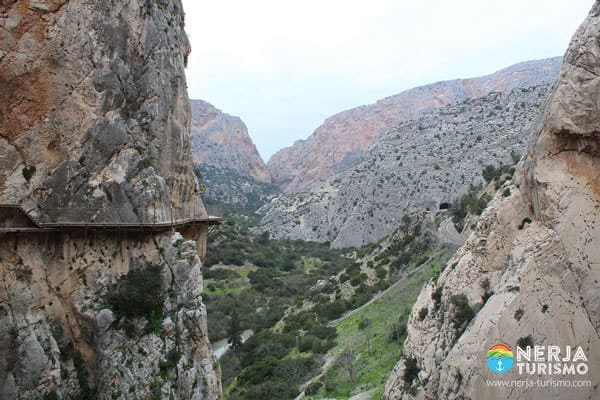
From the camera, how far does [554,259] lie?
13.6 metres

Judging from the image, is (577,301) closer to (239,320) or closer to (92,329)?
(92,329)

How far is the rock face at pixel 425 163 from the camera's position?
6869 centimetres

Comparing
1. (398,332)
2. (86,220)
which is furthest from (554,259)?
(86,220)

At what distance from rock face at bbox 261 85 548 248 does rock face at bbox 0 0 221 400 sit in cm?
5447

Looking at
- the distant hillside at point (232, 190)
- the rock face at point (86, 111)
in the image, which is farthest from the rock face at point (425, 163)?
the rock face at point (86, 111)

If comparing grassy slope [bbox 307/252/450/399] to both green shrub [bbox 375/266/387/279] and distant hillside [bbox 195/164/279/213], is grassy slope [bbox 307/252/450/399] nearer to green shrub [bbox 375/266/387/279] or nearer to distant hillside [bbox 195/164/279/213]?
green shrub [bbox 375/266/387/279]

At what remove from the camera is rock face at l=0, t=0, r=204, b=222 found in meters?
16.6

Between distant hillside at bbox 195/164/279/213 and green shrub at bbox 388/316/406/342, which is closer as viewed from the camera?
green shrub at bbox 388/316/406/342

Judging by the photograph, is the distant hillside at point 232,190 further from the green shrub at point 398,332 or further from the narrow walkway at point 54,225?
the narrow walkway at point 54,225

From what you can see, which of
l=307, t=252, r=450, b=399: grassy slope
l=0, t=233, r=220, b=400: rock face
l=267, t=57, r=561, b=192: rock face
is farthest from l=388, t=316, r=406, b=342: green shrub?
l=267, t=57, r=561, b=192: rock face

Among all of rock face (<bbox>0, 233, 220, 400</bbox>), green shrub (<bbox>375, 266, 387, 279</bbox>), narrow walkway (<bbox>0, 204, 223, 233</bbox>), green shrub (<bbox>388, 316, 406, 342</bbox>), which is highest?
narrow walkway (<bbox>0, 204, 223, 233</bbox>)

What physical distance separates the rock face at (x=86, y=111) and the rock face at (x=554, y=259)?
1313 centimetres

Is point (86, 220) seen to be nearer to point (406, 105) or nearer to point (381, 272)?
point (381, 272)

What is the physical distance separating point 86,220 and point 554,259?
16.2 metres
